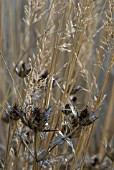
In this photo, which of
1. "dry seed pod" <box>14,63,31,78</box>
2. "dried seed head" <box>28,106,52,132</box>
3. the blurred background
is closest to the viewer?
"dried seed head" <box>28,106,52,132</box>

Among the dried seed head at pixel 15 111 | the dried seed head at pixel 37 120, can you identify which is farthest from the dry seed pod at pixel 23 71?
the dried seed head at pixel 37 120

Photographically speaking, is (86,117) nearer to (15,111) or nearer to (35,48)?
(15,111)

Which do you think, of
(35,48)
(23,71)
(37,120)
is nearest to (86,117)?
(37,120)

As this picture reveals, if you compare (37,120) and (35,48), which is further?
(35,48)

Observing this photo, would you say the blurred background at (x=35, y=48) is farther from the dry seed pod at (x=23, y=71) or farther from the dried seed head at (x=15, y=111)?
the dried seed head at (x=15, y=111)

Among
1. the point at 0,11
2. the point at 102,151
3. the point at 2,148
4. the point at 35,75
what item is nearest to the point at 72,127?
the point at 35,75

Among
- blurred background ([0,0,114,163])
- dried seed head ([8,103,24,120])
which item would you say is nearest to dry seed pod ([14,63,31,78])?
blurred background ([0,0,114,163])

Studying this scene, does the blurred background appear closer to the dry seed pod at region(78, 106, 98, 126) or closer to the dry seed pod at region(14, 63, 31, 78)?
the dry seed pod at region(14, 63, 31, 78)

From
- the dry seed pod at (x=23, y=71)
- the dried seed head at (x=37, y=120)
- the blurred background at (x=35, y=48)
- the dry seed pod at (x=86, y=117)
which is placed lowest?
the blurred background at (x=35, y=48)

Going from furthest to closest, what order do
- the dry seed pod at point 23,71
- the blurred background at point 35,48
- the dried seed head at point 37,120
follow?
1. the blurred background at point 35,48
2. the dry seed pod at point 23,71
3. the dried seed head at point 37,120

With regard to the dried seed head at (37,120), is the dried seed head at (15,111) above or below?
below

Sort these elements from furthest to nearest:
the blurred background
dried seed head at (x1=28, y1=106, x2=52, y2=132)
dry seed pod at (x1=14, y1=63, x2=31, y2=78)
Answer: the blurred background
dry seed pod at (x1=14, y1=63, x2=31, y2=78)
dried seed head at (x1=28, y1=106, x2=52, y2=132)
